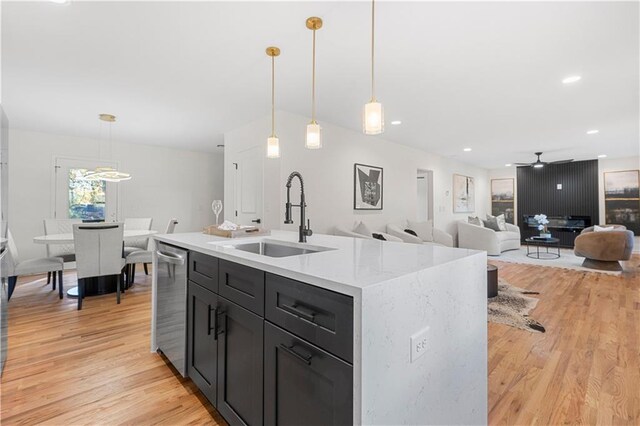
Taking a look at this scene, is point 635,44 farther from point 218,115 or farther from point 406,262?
point 218,115

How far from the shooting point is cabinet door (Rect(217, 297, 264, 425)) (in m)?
1.24

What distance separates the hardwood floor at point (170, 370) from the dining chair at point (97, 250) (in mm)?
393

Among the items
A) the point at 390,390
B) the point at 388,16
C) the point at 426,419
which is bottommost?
the point at 426,419

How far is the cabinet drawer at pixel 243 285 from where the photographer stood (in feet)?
4.04

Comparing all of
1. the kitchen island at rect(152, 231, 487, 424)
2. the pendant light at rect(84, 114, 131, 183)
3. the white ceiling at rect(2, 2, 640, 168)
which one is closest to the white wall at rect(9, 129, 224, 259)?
the white ceiling at rect(2, 2, 640, 168)

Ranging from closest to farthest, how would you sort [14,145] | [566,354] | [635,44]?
[566,354]
[635,44]
[14,145]

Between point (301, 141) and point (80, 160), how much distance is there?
169 inches

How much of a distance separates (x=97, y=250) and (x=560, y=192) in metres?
11.0

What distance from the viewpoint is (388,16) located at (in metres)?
2.06

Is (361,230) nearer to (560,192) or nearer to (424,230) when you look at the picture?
(424,230)

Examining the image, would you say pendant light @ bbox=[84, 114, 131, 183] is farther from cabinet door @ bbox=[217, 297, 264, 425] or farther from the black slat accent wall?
the black slat accent wall

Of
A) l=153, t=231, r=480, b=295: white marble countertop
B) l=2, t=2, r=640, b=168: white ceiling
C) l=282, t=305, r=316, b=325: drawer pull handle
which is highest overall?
l=2, t=2, r=640, b=168: white ceiling

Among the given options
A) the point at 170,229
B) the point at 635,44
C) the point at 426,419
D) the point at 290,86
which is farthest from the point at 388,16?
the point at 170,229

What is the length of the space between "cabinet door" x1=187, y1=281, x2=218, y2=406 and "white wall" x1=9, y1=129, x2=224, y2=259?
16.7 feet
